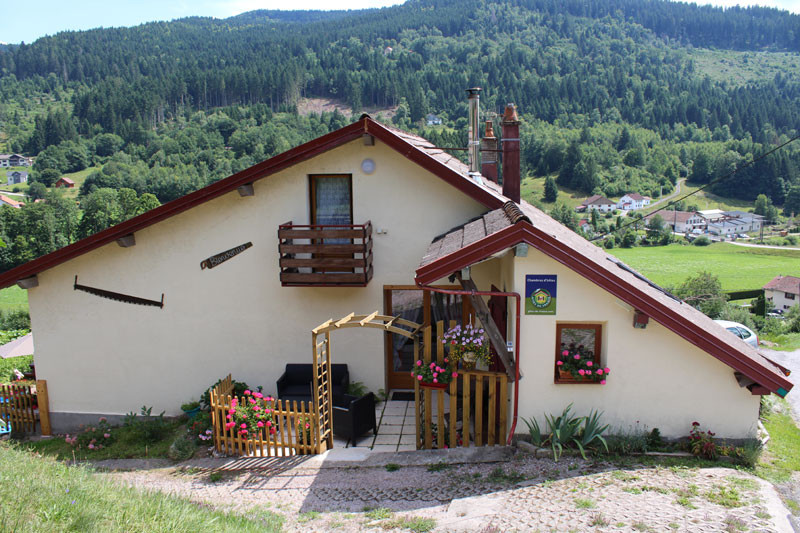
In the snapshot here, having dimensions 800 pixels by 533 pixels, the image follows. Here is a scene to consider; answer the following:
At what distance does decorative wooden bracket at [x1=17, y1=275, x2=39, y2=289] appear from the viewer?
476 inches

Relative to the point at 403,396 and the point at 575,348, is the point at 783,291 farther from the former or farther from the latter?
the point at 575,348

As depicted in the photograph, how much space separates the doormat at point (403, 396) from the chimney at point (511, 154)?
453 cm

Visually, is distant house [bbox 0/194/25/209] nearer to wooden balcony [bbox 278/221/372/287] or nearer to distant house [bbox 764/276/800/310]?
wooden balcony [bbox 278/221/372/287]

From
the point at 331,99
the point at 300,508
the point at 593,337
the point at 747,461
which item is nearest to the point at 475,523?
the point at 300,508

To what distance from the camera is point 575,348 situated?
920 cm

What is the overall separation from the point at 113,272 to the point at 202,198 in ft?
8.63

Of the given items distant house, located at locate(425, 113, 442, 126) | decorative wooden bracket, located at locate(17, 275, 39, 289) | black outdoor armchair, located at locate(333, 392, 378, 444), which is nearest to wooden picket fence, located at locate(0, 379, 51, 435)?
decorative wooden bracket, located at locate(17, 275, 39, 289)

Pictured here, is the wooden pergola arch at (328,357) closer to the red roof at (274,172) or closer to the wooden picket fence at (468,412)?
the wooden picket fence at (468,412)

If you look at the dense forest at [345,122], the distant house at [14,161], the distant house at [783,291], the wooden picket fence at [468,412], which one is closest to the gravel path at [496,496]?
the wooden picket fence at [468,412]

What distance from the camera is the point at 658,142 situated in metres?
162

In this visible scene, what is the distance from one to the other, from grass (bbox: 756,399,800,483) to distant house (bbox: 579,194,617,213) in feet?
399

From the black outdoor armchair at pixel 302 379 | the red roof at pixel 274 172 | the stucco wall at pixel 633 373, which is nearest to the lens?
the stucco wall at pixel 633 373

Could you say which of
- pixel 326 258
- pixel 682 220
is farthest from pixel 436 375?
pixel 682 220

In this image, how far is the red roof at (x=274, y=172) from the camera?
36.8 ft
